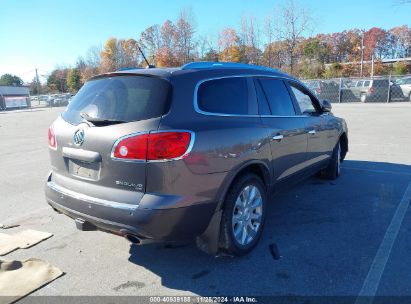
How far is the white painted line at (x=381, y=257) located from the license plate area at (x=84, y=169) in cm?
237

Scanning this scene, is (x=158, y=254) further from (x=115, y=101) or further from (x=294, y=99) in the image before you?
(x=294, y=99)

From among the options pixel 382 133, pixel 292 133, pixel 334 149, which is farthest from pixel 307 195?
pixel 382 133

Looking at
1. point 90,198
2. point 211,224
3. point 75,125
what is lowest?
point 211,224

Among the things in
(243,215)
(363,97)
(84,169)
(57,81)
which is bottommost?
(243,215)

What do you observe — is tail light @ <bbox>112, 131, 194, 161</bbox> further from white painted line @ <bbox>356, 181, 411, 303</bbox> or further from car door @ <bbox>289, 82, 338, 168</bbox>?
car door @ <bbox>289, 82, 338, 168</bbox>

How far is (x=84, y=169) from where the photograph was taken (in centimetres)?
321

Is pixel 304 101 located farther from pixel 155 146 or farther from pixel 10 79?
pixel 10 79

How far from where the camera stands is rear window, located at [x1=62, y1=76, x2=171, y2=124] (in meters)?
2.98

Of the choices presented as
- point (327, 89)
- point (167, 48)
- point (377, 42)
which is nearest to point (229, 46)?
point (167, 48)

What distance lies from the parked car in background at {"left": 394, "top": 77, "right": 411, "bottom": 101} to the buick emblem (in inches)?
1084

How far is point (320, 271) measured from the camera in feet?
10.6

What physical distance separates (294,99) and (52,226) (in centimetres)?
344

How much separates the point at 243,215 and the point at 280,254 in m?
0.54

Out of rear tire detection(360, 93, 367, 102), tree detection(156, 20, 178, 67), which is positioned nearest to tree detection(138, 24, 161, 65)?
tree detection(156, 20, 178, 67)
